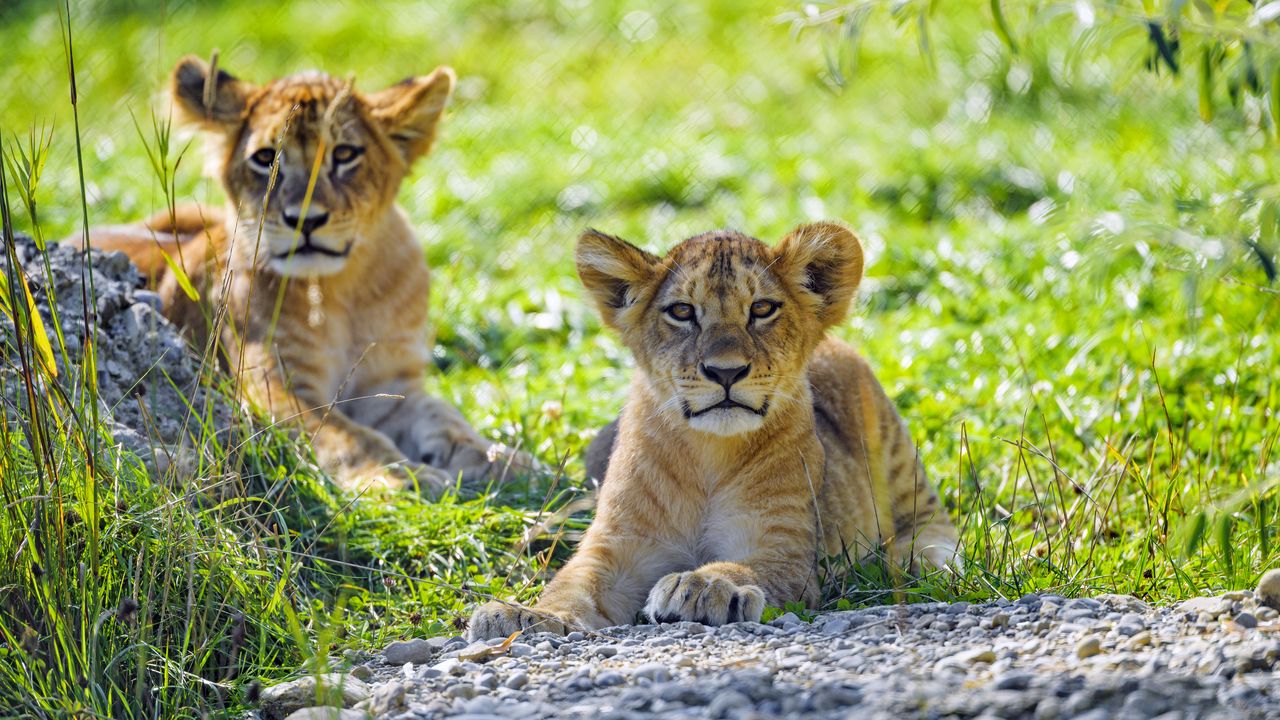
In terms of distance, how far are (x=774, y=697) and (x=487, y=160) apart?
8755 millimetres

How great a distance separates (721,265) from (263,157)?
2.59m

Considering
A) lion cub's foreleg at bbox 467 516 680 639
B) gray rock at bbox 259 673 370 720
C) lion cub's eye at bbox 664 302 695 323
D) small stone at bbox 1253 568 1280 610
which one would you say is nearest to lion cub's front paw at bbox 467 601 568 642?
lion cub's foreleg at bbox 467 516 680 639

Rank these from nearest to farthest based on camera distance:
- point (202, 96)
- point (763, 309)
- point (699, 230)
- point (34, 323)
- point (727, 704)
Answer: point (727, 704)
point (34, 323)
point (763, 309)
point (202, 96)
point (699, 230)

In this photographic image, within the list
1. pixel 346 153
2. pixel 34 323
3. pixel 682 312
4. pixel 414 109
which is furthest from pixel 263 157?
pixel 34 323

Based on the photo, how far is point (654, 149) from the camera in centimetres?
1140

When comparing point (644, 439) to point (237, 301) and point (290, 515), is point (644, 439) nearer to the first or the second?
point (290, 515)

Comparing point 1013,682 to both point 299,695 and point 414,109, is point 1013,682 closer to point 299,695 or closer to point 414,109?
point 299,695

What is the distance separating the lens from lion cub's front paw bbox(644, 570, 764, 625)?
164 inches

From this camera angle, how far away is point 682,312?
482 cm

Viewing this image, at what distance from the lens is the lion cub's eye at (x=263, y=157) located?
256 inches

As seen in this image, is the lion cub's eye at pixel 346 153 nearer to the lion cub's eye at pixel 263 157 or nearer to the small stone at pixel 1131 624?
the lion cub's eye at pixel 263 157

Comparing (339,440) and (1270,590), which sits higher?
(1270,590)

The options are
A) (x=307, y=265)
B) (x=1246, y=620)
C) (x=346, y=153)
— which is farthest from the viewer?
(x=346, y=153)

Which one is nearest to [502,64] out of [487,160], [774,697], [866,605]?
[487,160]
